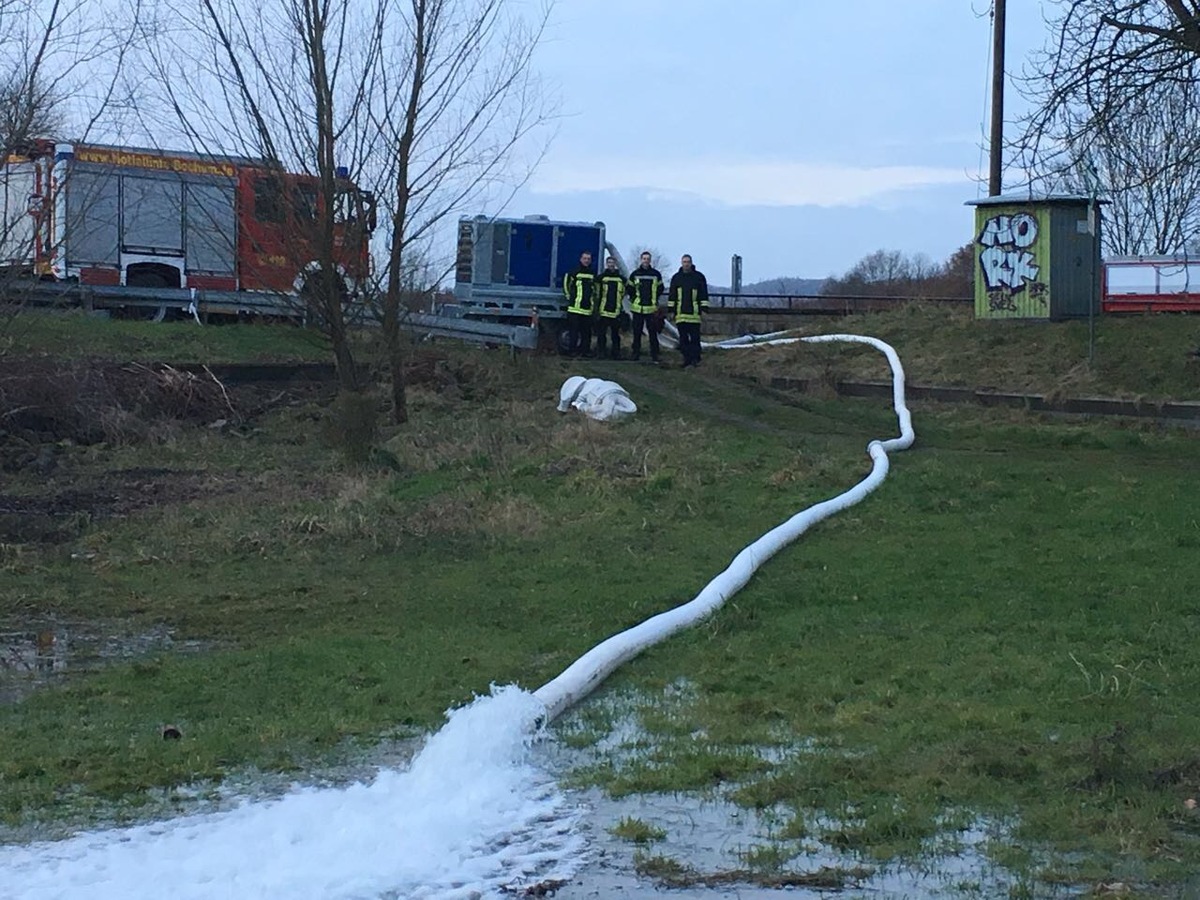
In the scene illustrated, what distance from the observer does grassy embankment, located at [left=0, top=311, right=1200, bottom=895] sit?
570 cm

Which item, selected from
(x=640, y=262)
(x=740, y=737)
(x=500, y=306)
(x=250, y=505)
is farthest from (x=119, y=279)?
(x=740, y=737)

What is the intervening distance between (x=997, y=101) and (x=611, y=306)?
8829mm

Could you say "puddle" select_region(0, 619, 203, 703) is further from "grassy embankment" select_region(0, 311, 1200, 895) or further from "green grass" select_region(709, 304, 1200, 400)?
"green grass" select_region(709, 304, 1200, 400)

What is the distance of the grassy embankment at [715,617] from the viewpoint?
A: 5.70 meters

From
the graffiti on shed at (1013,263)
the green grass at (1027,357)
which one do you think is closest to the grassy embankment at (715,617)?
the green grass at (1027,357)

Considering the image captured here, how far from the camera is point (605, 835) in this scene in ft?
17.1

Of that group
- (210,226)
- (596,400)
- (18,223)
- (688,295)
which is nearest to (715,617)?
(18,223)

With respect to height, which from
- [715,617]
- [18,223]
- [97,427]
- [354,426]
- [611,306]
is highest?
[611,306]

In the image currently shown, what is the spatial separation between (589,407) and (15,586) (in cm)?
916

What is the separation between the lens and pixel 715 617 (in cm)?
883

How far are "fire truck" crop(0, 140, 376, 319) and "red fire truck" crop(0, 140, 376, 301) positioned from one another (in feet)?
0.06

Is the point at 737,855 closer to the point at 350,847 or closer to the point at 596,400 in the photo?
the point at 350,847

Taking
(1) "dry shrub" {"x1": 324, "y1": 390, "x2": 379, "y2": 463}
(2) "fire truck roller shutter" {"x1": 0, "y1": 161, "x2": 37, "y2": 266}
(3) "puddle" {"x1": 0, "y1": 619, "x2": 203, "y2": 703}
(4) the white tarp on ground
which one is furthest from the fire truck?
(3) "puddle" {"x1": 0, "y1": 619, "x2": 203, "y2": 703}

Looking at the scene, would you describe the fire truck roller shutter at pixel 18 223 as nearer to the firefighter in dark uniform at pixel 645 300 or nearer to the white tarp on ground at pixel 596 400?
the white tarp on ground at pixel 596 400
